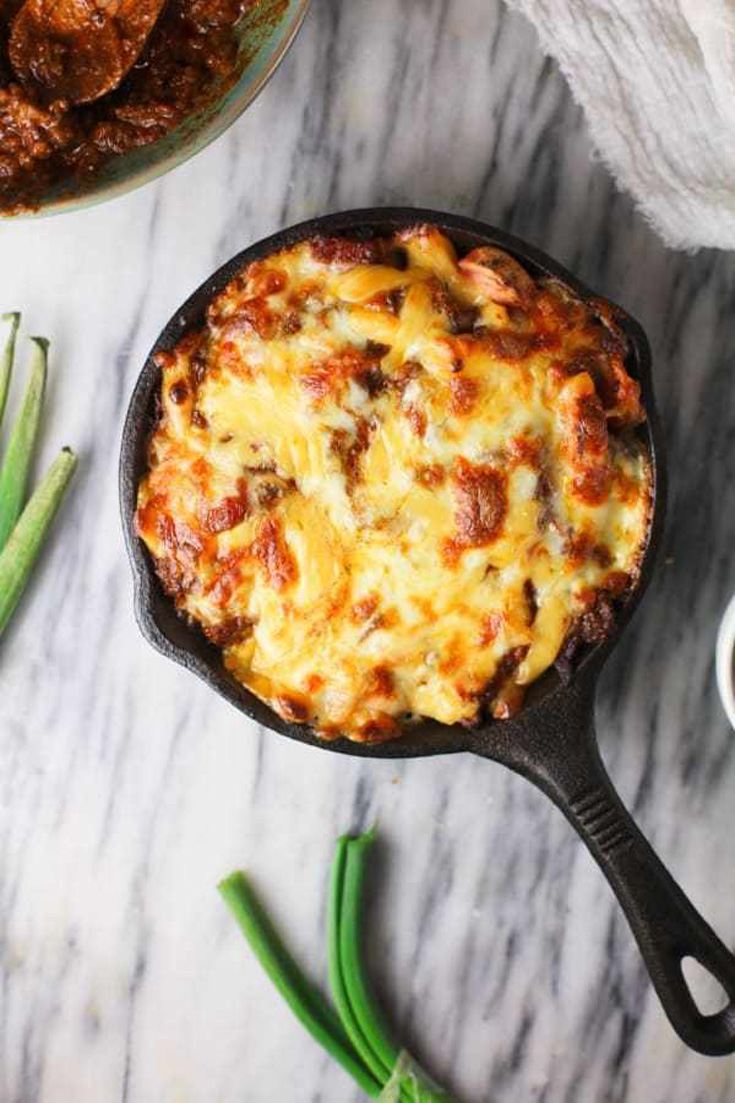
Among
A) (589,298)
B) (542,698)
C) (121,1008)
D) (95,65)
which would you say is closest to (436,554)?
(542,698)

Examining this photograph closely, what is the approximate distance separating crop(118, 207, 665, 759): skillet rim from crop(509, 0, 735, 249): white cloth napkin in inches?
15.7

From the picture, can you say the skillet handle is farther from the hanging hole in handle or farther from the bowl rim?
the bowl rim

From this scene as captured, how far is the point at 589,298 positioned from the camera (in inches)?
96.6

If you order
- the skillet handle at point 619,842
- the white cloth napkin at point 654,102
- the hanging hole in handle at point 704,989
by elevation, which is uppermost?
the white cloth napkin at point 654,102

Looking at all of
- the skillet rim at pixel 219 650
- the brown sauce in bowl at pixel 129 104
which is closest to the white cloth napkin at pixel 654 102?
the skillet rim at pixel 219 650

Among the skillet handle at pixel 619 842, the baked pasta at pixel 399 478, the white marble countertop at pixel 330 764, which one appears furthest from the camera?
the white marble countertop at pixel 330 764

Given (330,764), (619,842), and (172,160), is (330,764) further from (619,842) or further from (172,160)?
(172,160)

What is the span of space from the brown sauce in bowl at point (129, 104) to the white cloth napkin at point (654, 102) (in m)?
0.57

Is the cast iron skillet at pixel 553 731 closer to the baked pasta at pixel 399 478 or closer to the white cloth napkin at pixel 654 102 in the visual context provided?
the baked pasta at pixel 399 478

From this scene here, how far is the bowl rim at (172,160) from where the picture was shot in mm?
2484

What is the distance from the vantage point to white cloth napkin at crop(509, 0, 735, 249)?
8.73ft

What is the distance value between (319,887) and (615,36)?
1.68m

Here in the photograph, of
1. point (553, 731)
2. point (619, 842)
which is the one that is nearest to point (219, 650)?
point (553, 731)

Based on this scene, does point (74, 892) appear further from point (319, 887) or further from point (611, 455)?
point (611, 455)
